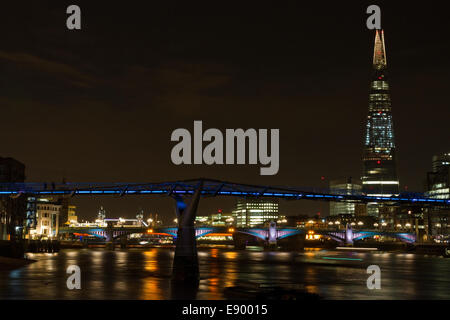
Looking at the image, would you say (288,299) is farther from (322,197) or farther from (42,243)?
(42,243)

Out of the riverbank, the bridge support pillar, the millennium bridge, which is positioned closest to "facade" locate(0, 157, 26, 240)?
the millennium bridge

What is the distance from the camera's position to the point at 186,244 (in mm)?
71250

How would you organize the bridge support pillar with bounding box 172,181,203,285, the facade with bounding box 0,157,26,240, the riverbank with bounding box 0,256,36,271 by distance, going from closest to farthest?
the bridge support pillar with bounding box 172,181,203,285, the riverbank with bounding box 0,256,36,271, the facade with bounding box 0,157,26,240

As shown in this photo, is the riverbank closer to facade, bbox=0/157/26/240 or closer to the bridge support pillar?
the bridge support pillar

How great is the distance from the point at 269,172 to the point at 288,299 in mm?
13947

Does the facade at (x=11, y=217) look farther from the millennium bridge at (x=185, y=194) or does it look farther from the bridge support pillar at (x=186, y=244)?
the bridge support pillar at (x=186, y=244)

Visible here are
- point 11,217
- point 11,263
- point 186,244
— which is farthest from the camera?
point 11,217

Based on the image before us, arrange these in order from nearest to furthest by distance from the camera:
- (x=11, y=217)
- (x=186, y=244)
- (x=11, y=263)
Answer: (x=186, y=244) < (x=11, y=263) < (x=11, y=217)

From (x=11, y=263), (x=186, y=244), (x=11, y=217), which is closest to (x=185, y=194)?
(x=186, y=244)

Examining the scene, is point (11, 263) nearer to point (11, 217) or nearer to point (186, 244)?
point (186, 244)

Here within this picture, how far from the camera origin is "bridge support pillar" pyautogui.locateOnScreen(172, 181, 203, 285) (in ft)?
233

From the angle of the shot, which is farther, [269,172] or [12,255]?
[12,255]
